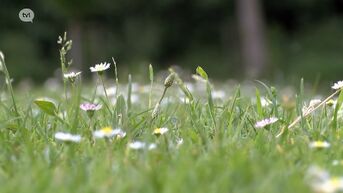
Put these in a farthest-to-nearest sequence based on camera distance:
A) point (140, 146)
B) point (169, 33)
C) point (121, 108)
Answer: point (169, 33) < point (121, 108) < point (140, 146)

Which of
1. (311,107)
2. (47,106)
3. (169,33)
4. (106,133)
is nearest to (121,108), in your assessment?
(47,106)

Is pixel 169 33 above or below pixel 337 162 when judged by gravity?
below

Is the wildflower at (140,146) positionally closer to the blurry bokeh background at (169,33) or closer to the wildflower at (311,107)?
the wildflower at (311,107)

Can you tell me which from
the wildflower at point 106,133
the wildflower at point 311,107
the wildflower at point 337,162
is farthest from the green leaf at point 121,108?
the wildflower at point 337,162

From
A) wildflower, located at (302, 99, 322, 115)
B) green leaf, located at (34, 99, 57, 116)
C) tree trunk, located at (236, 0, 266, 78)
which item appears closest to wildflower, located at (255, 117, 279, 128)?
wildflower, located at (302, 99, 322, 115)

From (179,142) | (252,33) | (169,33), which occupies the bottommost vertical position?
(169,33)

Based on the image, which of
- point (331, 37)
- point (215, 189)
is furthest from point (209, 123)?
point (331, 37)

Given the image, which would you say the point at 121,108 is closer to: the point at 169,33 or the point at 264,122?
the point at 264,122
